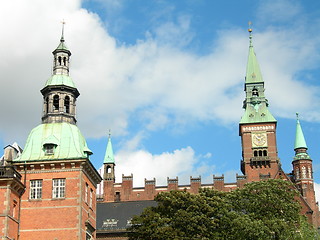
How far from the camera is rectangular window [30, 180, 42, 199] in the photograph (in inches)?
1843

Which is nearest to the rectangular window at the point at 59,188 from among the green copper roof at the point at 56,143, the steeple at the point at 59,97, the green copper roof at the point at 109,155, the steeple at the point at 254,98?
the green copper roof at the point at 56,143

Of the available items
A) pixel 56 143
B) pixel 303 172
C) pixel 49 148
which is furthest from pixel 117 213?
pixel 49 148

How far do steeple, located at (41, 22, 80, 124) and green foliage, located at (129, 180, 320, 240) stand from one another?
39.5ft

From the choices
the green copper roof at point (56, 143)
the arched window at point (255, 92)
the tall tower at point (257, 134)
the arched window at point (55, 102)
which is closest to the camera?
the green copper roof at point (56, 143)

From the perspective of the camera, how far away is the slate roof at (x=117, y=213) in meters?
82.1

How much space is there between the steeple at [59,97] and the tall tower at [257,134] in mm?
52278

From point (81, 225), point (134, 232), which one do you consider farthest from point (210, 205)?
point (81, 225)

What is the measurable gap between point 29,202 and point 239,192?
1845cm

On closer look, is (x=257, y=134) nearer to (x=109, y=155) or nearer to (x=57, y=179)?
(x=109, y=155)

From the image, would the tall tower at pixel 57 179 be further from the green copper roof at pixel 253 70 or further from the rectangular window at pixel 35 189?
the green copper roof at pixel 253 70

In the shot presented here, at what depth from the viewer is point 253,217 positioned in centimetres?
4644

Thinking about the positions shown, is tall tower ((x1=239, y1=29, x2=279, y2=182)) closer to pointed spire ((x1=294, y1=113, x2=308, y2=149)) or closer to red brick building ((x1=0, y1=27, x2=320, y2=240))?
pointed spire ((x1=294, y1=113, x2=308, y2=149))

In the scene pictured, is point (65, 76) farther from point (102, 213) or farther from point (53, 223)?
point (102, 213)

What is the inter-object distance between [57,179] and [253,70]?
69.6 m
